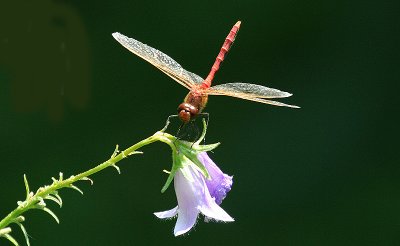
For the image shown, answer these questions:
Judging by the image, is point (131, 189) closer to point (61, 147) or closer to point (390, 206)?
point (61, 147)

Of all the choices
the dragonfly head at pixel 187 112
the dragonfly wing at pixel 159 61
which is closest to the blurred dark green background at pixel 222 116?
the dragonfly wing at pixel 159 61

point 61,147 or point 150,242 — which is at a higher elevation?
point 61,147

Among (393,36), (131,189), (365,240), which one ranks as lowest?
(365,240)

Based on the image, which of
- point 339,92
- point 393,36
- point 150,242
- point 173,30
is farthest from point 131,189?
point 393,36

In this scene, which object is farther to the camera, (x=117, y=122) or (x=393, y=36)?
(x=393, y=36)

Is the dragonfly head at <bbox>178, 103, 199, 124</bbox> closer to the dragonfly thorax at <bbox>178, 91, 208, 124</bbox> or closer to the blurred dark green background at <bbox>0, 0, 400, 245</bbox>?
the dragonfly thorax at <bbox>178, 91, 208, 124</bbox>

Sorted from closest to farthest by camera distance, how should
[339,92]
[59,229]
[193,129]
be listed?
[193,129], [59,229], [339,92]

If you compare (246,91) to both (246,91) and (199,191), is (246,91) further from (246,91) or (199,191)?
(199,191)
